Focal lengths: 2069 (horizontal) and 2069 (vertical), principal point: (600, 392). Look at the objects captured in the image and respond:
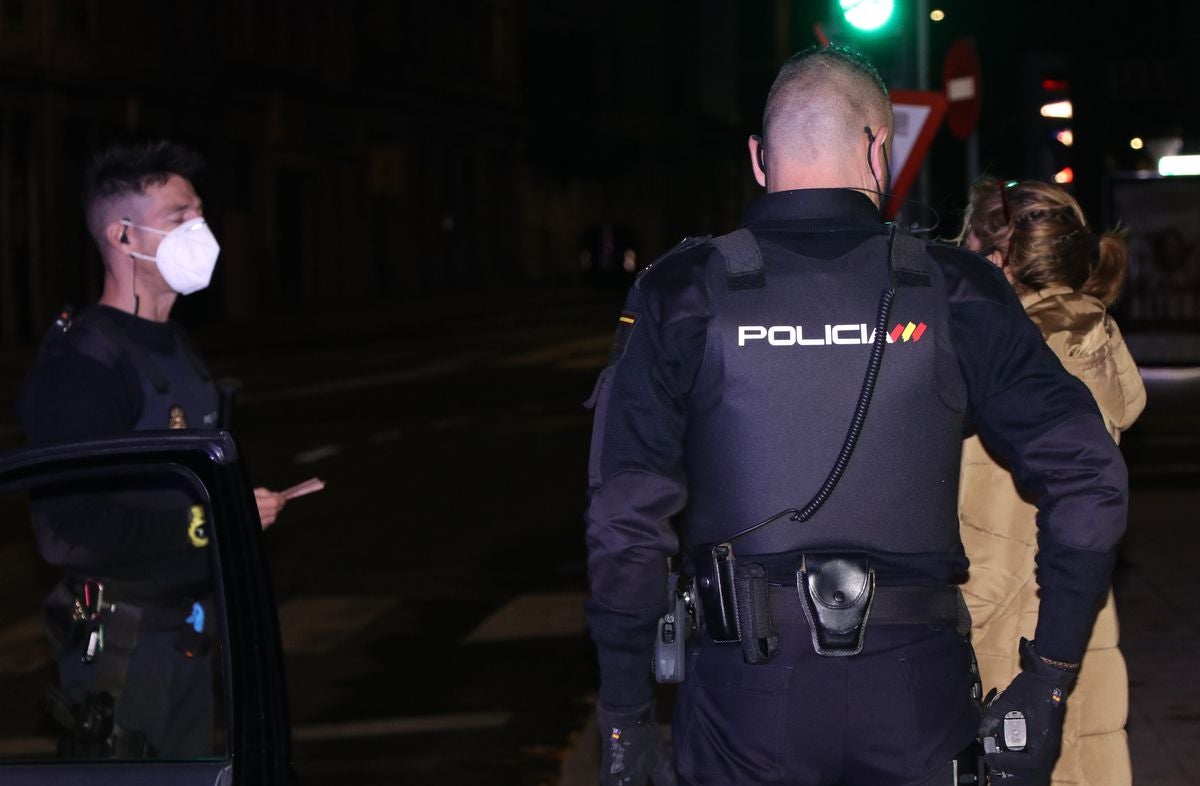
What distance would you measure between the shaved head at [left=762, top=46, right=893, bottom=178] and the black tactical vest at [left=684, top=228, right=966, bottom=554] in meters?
0.20

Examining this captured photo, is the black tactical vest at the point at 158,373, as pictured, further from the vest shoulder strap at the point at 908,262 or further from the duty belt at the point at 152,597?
the vest shoulder strap at the point at 908,262

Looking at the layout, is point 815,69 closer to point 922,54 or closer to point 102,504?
point 102,504

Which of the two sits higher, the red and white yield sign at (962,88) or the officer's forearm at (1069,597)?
the red and white yield sign at (962,88)

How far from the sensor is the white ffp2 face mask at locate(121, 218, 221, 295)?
4.74 m

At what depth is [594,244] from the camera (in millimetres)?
59062

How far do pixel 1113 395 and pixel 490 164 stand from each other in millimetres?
56951

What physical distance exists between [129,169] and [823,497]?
7.25ft

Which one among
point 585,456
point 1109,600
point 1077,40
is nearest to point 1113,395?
point 1109,600

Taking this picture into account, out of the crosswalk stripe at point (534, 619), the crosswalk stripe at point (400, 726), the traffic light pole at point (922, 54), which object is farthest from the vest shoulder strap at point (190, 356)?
the traffic light pole at point (922, 54)

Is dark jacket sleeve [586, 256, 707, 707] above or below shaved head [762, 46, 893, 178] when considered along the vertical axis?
below

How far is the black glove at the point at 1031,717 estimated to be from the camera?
3.34 metres

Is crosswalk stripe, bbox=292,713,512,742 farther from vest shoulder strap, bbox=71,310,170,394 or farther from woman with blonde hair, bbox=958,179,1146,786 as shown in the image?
woman with blonde hair, bbox=958,179,1146,786

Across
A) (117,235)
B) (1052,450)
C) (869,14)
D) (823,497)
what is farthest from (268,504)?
(869,14)

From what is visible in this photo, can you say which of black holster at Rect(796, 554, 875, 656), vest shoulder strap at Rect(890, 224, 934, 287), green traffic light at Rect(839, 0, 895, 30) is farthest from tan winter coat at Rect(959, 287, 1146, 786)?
green traffic light at Rect(839, 0, 895, 30)
